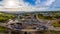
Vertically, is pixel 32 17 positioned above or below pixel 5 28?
above

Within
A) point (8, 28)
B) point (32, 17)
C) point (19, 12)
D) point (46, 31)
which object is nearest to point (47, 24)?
point (46, 31)

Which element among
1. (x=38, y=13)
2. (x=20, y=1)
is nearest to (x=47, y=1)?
(x=38, y=13)

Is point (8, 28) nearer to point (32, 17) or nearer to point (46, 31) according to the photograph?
point (32, 17)

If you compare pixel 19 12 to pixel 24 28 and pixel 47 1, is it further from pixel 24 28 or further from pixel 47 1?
pixel 47 1

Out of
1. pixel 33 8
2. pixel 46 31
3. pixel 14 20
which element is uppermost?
pixel 33 8

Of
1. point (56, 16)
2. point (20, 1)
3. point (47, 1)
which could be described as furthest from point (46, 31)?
point (20, 1)

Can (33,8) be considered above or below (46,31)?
above

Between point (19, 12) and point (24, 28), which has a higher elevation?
point (19, 12)

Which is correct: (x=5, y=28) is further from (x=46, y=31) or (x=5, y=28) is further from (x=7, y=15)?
(x=46, y=31)
